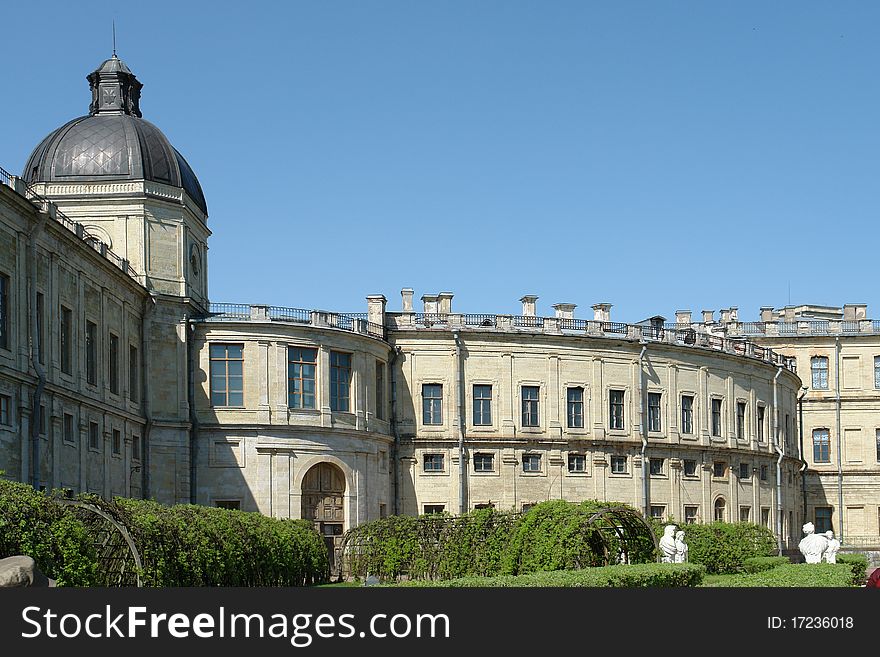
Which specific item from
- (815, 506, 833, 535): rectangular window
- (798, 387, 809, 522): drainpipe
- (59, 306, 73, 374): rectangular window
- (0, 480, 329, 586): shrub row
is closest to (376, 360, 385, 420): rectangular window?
(0, 480, 329, 586): shrub row

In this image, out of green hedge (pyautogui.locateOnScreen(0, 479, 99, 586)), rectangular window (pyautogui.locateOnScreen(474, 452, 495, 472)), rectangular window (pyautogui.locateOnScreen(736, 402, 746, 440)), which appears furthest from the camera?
rectangular window (pyautogui.locateOnScreen(736, 402, 746, 440))

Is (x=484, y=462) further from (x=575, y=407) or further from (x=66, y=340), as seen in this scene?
(x=66, y=340)

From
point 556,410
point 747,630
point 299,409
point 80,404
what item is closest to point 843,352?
point 556,410

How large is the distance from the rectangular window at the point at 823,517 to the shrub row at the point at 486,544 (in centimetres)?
4082

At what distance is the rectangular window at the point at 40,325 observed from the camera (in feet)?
139

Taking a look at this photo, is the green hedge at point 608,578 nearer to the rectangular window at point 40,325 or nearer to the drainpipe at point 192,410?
the rectangular window at point 40,325

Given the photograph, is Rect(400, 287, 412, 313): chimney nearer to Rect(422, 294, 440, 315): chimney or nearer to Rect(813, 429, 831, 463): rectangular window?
Rect(422, 294, 440, 315): chimney

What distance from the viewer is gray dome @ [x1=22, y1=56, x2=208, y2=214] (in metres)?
55.3

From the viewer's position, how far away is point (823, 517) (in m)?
83.5

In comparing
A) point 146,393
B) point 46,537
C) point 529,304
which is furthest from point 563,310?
point 46,537

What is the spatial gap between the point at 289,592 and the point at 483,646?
2026mm

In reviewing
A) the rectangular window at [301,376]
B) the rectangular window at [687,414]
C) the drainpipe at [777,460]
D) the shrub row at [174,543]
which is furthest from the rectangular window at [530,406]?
the shrub row at [174,543]

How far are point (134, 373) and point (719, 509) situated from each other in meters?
30.9

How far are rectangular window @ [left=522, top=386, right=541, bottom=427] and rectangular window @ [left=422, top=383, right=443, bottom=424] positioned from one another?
3.94 meters
